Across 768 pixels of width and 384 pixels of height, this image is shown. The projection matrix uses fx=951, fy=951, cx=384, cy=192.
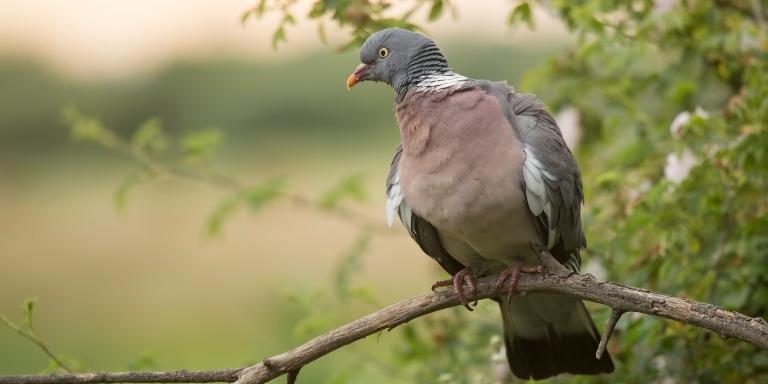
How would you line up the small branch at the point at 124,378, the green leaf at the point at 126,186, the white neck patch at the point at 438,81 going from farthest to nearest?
the green leaf at the point at 126,186 < the white neck patch at the point at 438,81 < the small branch at the point at 124,378

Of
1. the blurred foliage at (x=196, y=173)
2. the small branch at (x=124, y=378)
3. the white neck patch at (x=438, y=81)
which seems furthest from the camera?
the blurred foliage at (x=196, y=173)

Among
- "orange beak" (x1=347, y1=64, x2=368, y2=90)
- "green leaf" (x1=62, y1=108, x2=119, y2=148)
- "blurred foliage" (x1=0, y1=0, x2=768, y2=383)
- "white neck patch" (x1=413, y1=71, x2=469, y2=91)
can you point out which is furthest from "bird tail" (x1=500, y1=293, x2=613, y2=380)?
"green leaf" (x1=62, y1=108, x2=119, y2=148)

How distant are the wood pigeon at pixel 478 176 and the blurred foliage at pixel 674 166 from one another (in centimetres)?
26

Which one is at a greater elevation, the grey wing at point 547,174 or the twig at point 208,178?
the twig at point 208,178

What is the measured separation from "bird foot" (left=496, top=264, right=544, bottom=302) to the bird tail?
28cm

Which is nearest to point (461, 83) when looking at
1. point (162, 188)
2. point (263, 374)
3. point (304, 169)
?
point (263, 374)

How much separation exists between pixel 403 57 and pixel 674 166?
1.06m

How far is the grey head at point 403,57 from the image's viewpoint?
2.65 meters

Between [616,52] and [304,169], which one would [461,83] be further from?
[304,169]

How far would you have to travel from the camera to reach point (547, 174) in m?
2.49

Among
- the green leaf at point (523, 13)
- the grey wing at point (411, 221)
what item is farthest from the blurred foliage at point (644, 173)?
the grey wing at point (411, 221)

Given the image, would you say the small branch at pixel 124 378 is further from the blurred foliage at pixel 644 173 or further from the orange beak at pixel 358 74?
the orange beak at pixel 358 74

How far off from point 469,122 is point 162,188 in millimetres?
8146

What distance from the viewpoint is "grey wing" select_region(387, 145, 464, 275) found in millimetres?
2650
